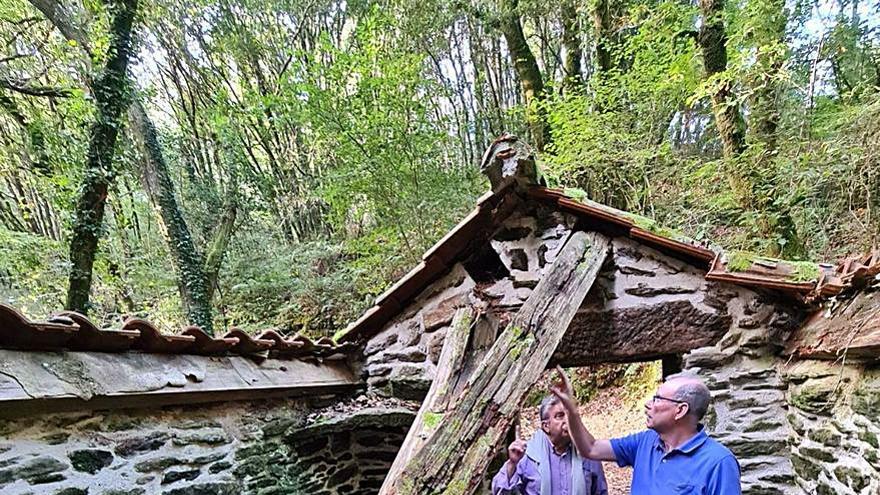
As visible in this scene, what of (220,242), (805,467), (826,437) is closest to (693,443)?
(826,437)

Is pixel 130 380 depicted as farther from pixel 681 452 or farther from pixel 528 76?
pixel 528 76

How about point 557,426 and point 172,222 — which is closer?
point 557,426

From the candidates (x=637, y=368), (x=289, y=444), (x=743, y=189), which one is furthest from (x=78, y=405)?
(x=637, y=368)

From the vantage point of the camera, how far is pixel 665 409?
1727 millimetres

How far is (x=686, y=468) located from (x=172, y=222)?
22.8 feet

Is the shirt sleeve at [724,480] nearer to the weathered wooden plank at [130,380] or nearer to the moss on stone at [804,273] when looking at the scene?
the moss on stone at [804,273]

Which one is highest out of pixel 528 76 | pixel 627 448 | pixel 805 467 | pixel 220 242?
pixel 528 76

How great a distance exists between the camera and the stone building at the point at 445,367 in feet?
5.88

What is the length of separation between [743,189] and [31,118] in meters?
7.49

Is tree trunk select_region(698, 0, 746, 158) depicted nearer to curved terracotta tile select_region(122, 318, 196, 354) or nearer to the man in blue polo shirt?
the man in blue polo shirt

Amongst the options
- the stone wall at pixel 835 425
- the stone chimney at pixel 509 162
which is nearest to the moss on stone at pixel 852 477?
the stone wall at pixel 835 425

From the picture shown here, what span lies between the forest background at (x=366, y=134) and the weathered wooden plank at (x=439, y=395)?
131cm

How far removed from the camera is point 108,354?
1940 mm

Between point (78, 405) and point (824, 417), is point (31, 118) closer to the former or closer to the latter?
point (78, 405)
